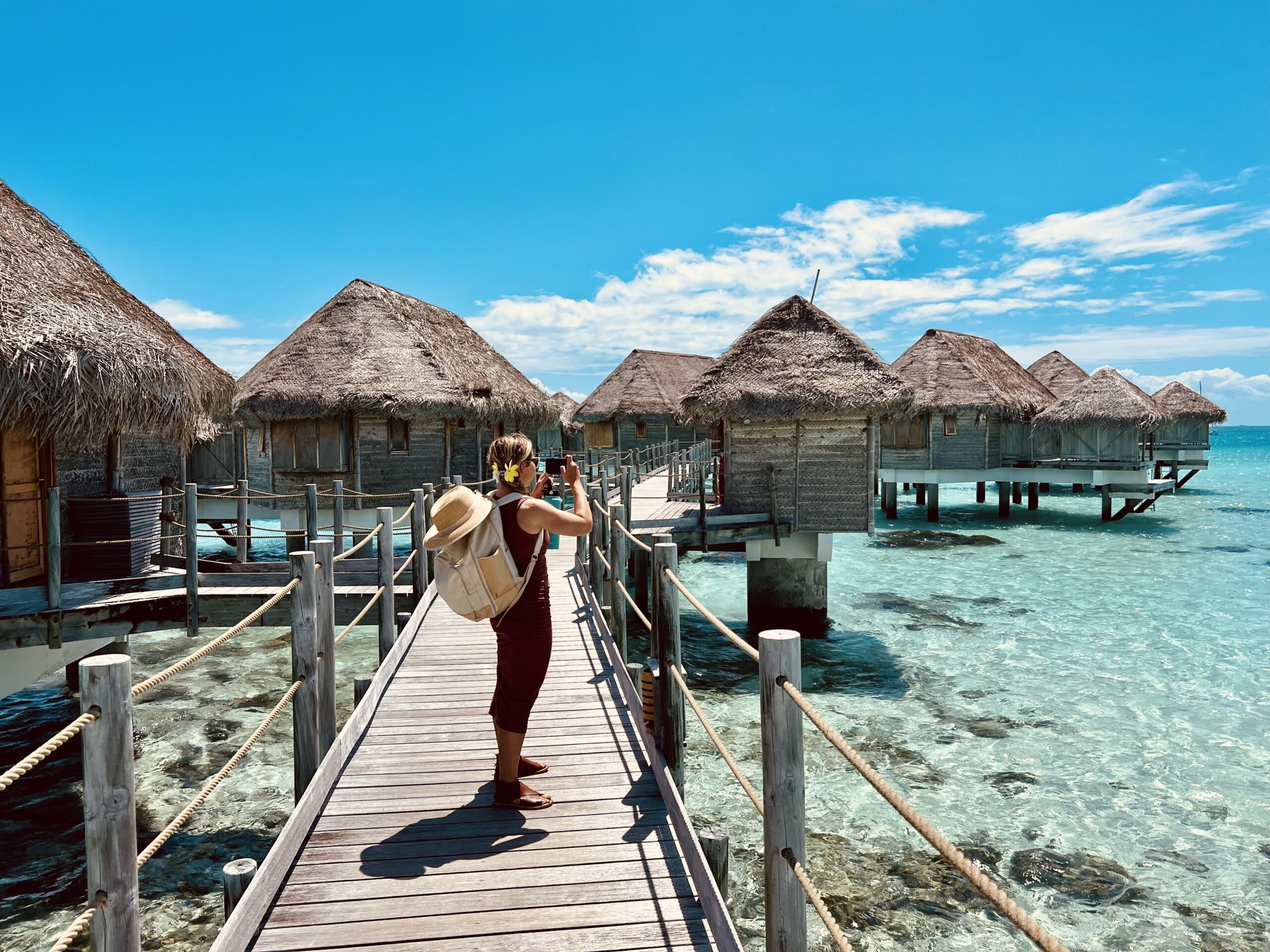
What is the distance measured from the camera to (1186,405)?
39312 mm

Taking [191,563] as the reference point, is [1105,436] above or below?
above

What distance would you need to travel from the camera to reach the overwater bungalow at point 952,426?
28.2m

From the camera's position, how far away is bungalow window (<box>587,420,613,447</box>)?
35.9 meters

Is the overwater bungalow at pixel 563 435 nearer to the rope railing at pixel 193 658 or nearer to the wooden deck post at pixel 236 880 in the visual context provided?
the rope railing at pixel 193 658

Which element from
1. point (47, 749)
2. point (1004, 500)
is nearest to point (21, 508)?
point (47, 749)

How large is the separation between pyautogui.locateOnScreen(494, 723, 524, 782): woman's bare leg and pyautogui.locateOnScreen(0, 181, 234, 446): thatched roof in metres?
7.27

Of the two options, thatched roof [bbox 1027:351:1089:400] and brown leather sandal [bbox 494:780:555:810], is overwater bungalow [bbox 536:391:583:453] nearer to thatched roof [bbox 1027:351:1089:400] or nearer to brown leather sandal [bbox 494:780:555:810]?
thatched roof [bbox 1027:351:1089:400]

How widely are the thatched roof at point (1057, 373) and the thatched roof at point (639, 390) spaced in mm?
16017

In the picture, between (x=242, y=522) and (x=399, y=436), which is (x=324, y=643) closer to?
(x=242, y=522)

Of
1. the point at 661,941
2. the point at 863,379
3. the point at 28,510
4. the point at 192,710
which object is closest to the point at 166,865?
the point at 192,710

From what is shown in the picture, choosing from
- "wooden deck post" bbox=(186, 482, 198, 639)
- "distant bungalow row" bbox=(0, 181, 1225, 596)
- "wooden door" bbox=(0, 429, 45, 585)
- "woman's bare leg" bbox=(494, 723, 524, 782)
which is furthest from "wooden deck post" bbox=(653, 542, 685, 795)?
"wooden door" bbox=(0, 429, 45, 585)

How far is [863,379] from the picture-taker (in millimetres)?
14469

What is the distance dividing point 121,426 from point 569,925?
9.18m

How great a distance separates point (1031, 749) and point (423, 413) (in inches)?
520
